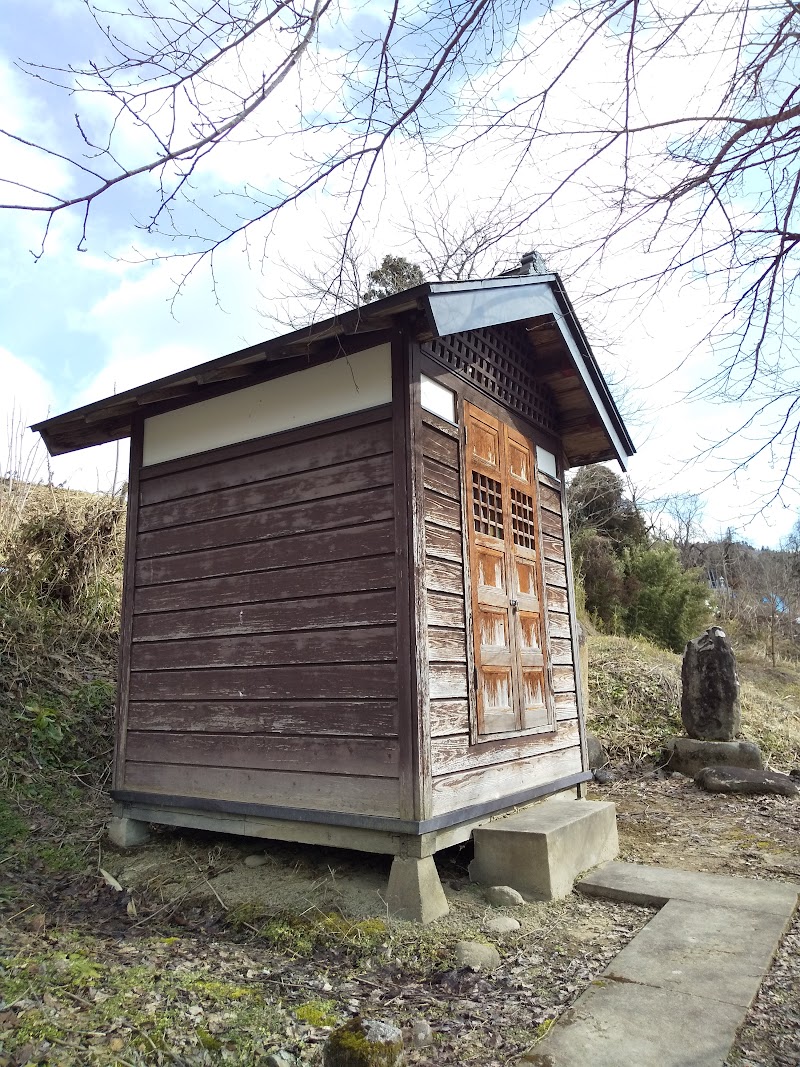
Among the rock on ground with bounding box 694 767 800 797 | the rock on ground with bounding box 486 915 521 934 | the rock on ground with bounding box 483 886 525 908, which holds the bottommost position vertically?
the rock on ground with bounding box 486 915 521 934

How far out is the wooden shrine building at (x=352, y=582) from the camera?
455 centimetres

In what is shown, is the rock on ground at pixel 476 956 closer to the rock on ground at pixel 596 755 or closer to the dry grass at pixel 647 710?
the rock on ground at pixel 596 755

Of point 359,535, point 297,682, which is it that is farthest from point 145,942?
point 359,535

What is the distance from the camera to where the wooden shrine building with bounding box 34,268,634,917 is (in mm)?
4547

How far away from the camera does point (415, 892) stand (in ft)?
13.8

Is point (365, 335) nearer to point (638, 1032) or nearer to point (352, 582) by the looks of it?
point (352, 582)

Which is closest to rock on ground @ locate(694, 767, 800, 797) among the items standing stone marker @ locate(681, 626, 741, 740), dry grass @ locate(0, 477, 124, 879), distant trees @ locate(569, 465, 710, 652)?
standing stone marker @ locate(681, 626, 741, 740)

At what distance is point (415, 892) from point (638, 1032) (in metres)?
1.57

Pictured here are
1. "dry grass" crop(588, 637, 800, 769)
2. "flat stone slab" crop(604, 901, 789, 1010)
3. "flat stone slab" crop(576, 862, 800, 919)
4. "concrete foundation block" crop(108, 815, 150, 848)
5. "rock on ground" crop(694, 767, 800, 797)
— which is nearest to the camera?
"flat stone slab" crop(604, 901, 789, 1010)

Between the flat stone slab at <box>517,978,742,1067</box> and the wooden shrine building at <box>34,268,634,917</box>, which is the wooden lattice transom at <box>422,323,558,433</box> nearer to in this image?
the wooden shrine building at <box>34,268,634,917</box>

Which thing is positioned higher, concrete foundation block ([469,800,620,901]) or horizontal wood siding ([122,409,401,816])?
horizontal wood siding ([122,409,401,816])

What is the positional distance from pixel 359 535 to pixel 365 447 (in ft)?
1.87

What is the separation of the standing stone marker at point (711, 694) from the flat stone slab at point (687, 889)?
14.3 feet

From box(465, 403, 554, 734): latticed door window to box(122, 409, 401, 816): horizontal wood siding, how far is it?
659 mm
